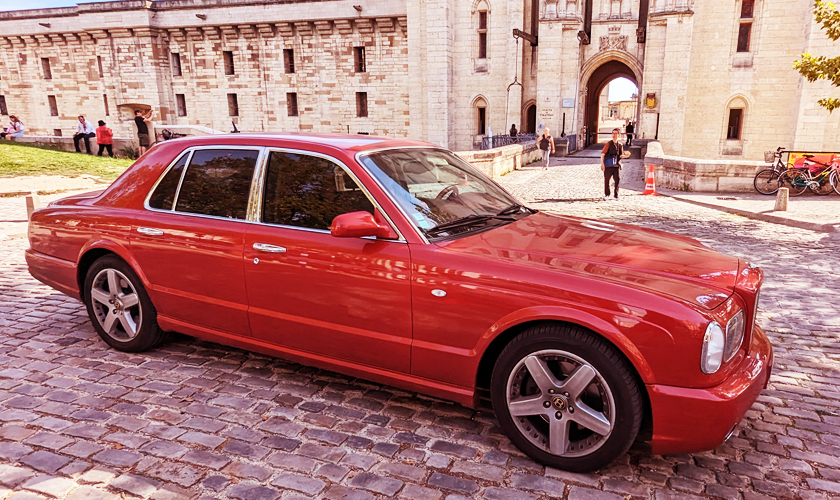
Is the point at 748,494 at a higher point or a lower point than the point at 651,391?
lower

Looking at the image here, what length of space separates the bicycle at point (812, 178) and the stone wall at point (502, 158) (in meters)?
8.07

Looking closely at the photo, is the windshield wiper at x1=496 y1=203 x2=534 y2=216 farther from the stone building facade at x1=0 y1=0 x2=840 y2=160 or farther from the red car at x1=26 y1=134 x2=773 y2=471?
the stone building facade at x1=0 y1=0 x2=840 y2=160

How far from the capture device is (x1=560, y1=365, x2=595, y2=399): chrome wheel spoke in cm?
269

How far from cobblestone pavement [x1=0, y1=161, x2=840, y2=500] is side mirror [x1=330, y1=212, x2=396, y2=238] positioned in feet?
4.04

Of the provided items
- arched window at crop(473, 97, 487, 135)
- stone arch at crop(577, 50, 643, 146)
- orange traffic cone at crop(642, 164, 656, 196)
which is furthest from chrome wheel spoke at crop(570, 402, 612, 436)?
arched window at crop(473, 97, 487, 135)

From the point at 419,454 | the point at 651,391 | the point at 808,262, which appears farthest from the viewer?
the point at 808,262

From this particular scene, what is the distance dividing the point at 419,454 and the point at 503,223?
1.61 meters

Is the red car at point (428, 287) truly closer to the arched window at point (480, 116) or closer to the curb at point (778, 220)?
the curb at point (778, 220)

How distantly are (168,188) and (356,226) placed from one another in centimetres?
200

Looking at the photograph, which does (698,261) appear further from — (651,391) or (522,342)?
(522,342)

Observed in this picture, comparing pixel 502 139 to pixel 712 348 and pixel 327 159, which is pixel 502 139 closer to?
pixel 327 159

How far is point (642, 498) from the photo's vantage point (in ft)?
8.71

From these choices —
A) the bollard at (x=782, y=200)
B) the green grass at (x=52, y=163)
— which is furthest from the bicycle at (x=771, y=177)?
the green grass at (x=52, y=163)

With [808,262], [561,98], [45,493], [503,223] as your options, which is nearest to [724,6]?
[561,98]
